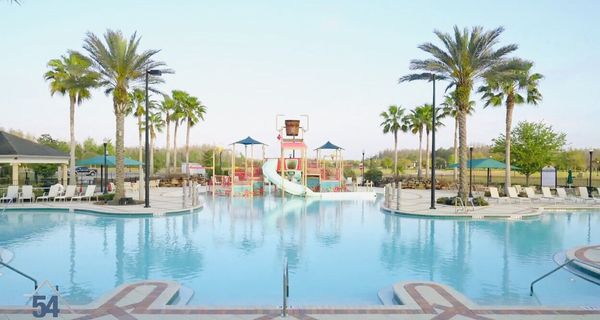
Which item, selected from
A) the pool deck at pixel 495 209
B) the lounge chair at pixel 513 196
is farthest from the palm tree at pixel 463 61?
the lounge chair at pixel 513 196

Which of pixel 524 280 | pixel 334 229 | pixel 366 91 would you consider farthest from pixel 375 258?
pixel 366 91

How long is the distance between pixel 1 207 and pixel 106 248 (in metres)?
11.3

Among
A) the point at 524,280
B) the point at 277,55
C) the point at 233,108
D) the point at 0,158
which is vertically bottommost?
the point at 524,280

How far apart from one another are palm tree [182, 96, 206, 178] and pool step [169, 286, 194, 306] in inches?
1380

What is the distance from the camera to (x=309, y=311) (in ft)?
21.1

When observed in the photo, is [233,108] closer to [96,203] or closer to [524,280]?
[96,203]

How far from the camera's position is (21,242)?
1277 cm

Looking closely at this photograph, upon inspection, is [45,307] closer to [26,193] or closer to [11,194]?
[26,193]

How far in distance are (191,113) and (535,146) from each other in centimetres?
2949

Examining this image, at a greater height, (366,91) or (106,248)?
(366,91)

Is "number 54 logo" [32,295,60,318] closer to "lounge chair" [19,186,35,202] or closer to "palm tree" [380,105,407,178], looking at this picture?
"lounge chair" [19,186,35,202]

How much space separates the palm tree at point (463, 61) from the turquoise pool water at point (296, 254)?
6.32 metres

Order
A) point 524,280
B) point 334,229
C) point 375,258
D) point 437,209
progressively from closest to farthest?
point 524,280 < point 375,258 < point 334,229 < point 437,209

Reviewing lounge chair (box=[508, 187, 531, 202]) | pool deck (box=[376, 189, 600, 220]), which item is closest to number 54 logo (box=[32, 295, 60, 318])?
pool deck (box=[376, 189, 600, 220])
